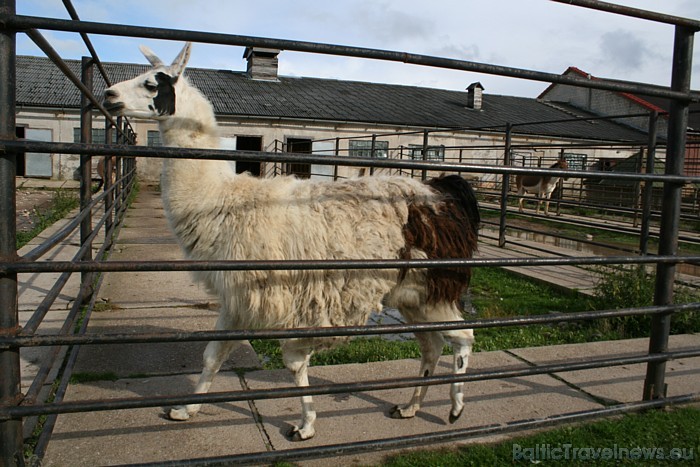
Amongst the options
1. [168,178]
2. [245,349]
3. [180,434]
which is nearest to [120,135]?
[245,349]

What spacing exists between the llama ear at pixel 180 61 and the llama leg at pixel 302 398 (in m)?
1.68

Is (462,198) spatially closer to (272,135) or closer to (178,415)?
(178,415)

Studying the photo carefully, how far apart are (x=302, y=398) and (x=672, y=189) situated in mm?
2216

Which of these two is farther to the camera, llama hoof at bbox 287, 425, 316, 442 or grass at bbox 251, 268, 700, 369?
grass at bbox 251, 268, 700, 369

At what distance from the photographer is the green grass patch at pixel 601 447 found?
2.45m

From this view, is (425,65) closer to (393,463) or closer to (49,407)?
(393,463)

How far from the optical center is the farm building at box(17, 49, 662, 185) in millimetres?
22031

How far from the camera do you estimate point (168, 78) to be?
3029mm

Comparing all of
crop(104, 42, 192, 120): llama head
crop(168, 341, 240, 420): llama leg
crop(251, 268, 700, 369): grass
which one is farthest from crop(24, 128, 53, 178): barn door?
crop(168, 341, 240, 420): llama leg

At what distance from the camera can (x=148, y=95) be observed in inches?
118

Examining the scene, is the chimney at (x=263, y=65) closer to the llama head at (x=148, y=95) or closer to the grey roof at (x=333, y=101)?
the grey roof at (x=333, y=101)

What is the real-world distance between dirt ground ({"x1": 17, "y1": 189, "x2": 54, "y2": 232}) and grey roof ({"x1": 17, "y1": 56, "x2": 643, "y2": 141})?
6250 mm

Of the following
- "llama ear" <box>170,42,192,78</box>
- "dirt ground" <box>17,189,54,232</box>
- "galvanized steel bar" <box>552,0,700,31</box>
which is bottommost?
"dirt ground" <box>17,189,54,232</box>

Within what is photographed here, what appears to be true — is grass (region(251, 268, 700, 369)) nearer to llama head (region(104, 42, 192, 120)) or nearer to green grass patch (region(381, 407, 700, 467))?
green grass patch (region(381, 407, 700, 467))
